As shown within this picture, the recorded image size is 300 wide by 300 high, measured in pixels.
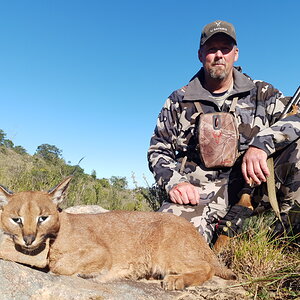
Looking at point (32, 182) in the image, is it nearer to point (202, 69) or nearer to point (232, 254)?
point (202, 69)

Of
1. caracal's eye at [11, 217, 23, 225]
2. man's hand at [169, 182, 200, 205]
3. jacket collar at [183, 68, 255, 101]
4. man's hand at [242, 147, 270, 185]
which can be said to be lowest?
caracal's eye at [11, 217, 23, 225]

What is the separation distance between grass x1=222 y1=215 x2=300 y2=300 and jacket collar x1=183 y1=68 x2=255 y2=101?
2.34 meters

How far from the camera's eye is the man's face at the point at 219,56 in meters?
6.35

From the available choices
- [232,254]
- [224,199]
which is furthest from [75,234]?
[224,199]

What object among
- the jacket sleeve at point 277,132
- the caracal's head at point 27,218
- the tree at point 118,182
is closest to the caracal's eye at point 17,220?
the caracal's head at point 27,218

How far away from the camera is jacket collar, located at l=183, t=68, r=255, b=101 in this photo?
6.32 meters

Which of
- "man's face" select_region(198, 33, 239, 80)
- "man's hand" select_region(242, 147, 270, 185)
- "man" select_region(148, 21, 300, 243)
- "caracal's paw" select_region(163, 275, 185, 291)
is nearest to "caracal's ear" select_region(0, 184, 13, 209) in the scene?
"caracal's paw" select_region(163, 275, 185, 291)

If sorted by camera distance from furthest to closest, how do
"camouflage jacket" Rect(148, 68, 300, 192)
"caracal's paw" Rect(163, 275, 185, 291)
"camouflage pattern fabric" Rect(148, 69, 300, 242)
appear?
1. "camouflage jacket" Rect(148, 68, 300, 192)
2. "camouflage pattern fabric" Rect(148, 69, 300, 242)
3. "caracal's paw" Rect(163, 275, 185, 291)

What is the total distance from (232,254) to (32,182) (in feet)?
16.9

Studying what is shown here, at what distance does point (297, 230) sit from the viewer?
16.2 feet

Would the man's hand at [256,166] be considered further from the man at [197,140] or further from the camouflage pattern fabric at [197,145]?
the camouflage pattern fabric at [197,145]

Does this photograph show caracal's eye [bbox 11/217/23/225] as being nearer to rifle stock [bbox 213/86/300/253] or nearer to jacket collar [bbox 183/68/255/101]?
rifle stock [bbox 213/86/300/253]

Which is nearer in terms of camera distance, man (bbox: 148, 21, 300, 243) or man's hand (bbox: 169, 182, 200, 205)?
man (bbox: 148, 21, 300, 243)

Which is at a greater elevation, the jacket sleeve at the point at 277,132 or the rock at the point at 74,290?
the jacket sleeve at the point at 277,132
